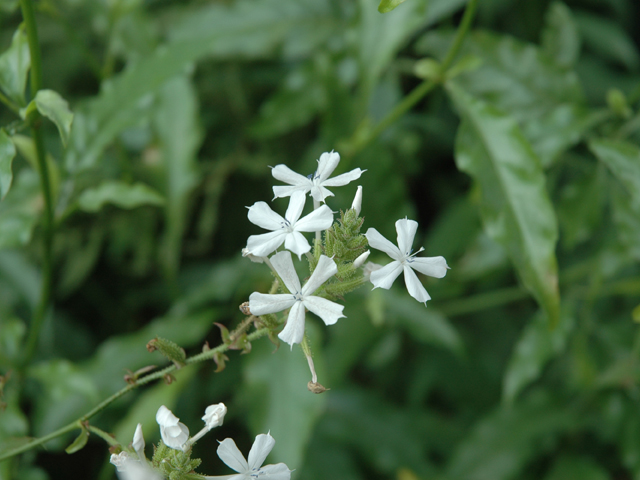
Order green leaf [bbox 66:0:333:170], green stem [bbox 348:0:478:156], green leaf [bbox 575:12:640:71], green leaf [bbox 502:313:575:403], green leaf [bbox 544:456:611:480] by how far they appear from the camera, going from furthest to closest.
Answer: green leaf [bbox 575:12:640:71], green leaf [bbox 544:456:611:480], green leaf [bbox 502:313:575:403], green leaf [bbox 66:0:333:170], green stem [bbox 348:0:478:156]

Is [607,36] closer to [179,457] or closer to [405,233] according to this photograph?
[405,233]

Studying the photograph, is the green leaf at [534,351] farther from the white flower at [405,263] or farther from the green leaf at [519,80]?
the white flower at [405,263]

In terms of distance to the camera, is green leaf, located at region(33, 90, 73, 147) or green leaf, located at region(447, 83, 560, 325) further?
green leaf, located at region(447, 83, 560, 325)

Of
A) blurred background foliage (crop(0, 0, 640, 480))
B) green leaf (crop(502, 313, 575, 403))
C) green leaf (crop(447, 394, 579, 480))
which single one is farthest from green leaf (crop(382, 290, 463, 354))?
green leaf (crop(447, 394, 579, 480))

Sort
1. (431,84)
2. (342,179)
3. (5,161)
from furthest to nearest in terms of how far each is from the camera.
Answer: (431,84)
(5,161)
(342,179)

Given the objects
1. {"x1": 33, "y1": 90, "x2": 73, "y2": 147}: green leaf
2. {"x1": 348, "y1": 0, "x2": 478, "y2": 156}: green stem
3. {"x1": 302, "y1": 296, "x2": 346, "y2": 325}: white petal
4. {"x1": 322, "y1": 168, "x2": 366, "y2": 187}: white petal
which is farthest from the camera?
{"x1": 348, "y1": 0, "x2": 478, "y2": 156}: green stem

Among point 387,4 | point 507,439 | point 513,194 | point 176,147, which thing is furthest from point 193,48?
point 507,439

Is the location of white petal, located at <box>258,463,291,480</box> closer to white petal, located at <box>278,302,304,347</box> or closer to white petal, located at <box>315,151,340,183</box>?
white petal, located at <box>278,302,304,347</box>
